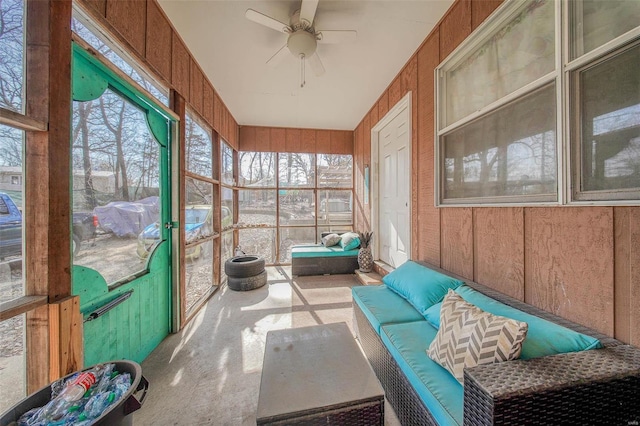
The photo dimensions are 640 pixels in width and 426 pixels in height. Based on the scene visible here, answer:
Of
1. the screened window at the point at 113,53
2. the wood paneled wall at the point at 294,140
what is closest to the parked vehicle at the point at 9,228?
the screened window at the point at 113,53

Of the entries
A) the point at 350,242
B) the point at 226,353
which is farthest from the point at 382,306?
the point at 350,242

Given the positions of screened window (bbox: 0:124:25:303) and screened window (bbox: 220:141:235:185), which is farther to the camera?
screened window (bbox: 220:141:235:185)

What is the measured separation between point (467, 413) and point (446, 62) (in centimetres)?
268

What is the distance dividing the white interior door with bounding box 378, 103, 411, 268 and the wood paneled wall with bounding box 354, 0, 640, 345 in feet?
1.44

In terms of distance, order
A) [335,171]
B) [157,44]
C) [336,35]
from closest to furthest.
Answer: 1. [157,44]
2. [336,35]
3. [335,171]

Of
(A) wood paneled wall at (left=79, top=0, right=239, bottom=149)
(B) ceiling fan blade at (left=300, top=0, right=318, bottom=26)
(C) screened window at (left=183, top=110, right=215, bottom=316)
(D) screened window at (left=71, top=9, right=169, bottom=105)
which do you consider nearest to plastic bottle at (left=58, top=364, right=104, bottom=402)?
(C) screened window at (left=183, top=110, right=215, bottom=316)

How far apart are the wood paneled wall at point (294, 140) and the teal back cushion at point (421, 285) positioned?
3794mm

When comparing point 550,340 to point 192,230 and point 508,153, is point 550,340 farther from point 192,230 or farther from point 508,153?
point 192,230

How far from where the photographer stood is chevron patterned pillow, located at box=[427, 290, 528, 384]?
3.31 feet

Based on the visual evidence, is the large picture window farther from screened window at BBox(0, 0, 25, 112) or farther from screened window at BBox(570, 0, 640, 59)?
screened window at BBox(0, 0, 25, 112)

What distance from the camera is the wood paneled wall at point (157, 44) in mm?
1608

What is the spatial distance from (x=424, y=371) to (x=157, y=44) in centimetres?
328

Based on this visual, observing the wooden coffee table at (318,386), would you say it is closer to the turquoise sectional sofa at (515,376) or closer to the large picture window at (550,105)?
the turquoise sectional sofa at (515,376)

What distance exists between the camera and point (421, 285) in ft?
6.33
